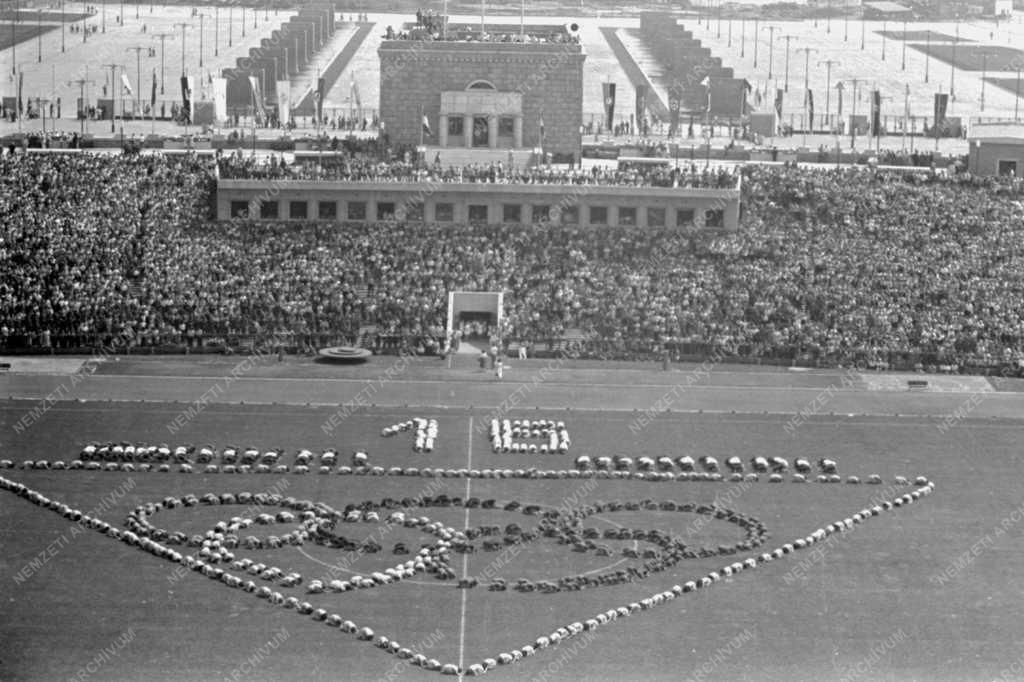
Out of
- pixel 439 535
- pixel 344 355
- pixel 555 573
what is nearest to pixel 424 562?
pixel 439 535

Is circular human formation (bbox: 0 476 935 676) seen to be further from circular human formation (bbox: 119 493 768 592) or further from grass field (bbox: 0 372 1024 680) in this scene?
circular human formation (bbox: 119 493 768 592)

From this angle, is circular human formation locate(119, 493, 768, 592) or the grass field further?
circular human formation locate(119, 493, 768, 592)

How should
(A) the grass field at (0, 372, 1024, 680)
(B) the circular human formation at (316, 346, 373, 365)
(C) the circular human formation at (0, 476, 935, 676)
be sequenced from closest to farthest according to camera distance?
A: (C) the circular human formation at (0, 476, 935, 676) < (A) the grass field at (0, 372, 1024, 680) < (B) the circular human formation at (316, 346, 373, 365)

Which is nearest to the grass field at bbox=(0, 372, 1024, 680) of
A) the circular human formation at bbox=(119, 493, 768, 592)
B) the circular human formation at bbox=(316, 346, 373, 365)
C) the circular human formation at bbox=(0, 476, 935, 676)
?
the circular human formation at bbox=(0, 476, 935, 676)

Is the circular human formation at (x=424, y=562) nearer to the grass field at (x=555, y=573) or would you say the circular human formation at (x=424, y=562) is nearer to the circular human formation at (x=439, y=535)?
the grass field at (x=555, y=573)

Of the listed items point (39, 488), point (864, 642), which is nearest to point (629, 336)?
point (39, 488)

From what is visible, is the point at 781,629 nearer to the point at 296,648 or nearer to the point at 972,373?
the point at 296,648

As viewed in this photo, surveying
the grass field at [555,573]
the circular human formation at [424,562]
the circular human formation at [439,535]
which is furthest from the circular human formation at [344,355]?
the circular human formation at [424,562]

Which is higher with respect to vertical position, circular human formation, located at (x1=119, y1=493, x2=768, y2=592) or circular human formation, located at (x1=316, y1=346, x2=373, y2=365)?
circular human formation, located at (x1=316, y1=346, x2=373, y2=365)
